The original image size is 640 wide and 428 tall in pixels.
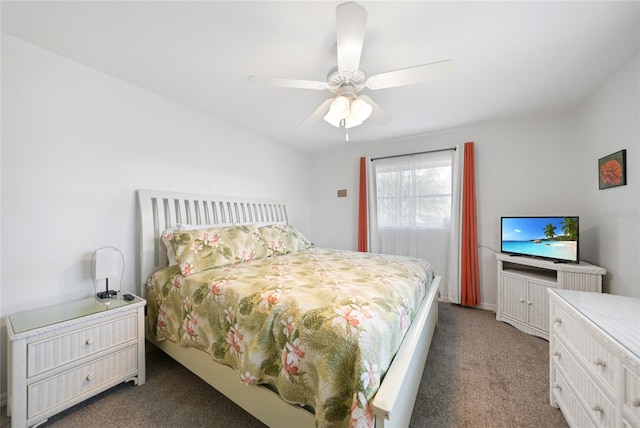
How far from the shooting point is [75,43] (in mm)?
1588

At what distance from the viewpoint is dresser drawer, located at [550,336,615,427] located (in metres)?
1.02

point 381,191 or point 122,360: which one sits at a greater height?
point 381,191

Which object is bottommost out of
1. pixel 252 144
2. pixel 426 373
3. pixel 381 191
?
pixel 426 373

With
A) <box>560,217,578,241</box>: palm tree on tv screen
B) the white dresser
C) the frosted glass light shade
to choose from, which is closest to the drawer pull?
the white dresser

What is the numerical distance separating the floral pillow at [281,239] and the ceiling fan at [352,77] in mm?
1346

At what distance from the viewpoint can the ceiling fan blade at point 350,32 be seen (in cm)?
108

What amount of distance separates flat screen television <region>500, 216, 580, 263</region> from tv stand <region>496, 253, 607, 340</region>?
9 cm

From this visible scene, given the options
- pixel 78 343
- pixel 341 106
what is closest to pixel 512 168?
pixel 341 106

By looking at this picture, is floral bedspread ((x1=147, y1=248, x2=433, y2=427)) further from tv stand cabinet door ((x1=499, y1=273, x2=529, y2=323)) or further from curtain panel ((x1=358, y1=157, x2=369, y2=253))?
curtain panel ((x1=358, y1=157, x2=369, y2=253))

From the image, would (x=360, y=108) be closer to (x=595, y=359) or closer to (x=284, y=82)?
(x=284, y=82)

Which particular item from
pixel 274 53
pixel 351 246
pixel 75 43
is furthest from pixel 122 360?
pixel 351 246

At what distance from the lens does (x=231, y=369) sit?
139cm

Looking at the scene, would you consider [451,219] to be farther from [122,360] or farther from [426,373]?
[122,360]

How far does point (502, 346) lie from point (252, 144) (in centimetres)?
362
